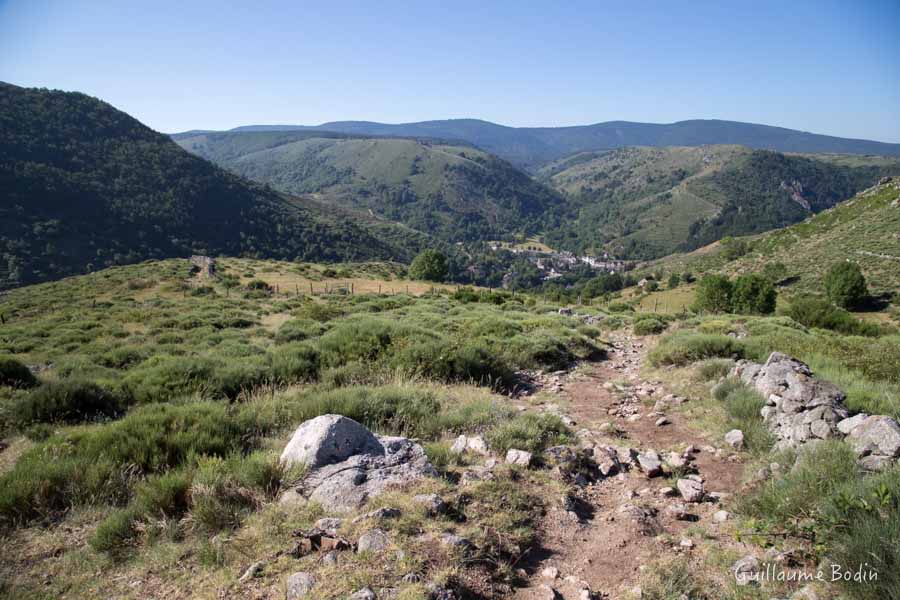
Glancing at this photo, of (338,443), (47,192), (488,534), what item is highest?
(47,192)

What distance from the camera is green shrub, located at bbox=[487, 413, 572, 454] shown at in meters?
5.67

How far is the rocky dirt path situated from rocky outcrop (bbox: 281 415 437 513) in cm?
151

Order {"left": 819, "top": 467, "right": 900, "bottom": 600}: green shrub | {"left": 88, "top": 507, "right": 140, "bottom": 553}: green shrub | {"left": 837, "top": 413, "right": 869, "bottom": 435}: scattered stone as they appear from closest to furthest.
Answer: {"left": 819, "top": 467, "right": 900, "bottom": 600}: green shrub
{"left": 88, "top": 507, "right": 140, "bottom": 553}: green shrub
{"left": 837, "top": 413, "right": 869, "bottom": 435}: scattered stone

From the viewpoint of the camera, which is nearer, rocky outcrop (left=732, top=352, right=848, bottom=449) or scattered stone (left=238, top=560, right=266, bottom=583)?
scattered stone (left=238, top=560, right=266, bottom=583)

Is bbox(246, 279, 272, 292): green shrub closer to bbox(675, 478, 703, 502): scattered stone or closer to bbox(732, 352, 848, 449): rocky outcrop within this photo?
bbox(732, 352, 848, 449): rocky outcrop

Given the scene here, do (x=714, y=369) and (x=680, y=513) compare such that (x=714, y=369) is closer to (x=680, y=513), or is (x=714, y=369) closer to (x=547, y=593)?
(x=680, y=513)

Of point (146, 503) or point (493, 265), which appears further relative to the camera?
point (493, 265)

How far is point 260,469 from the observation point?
4.46m

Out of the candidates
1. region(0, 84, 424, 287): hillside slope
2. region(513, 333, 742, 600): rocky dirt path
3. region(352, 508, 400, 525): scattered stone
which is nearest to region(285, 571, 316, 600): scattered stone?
region(352, 508, 400, 525): scattered stone

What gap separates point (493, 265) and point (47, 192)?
13256cm

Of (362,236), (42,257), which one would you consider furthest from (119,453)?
(362,236)

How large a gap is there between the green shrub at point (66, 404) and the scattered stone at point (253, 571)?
5944 millimetres

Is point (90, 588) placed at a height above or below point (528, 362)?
above

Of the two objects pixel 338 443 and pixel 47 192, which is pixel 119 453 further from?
pixel 47 192
